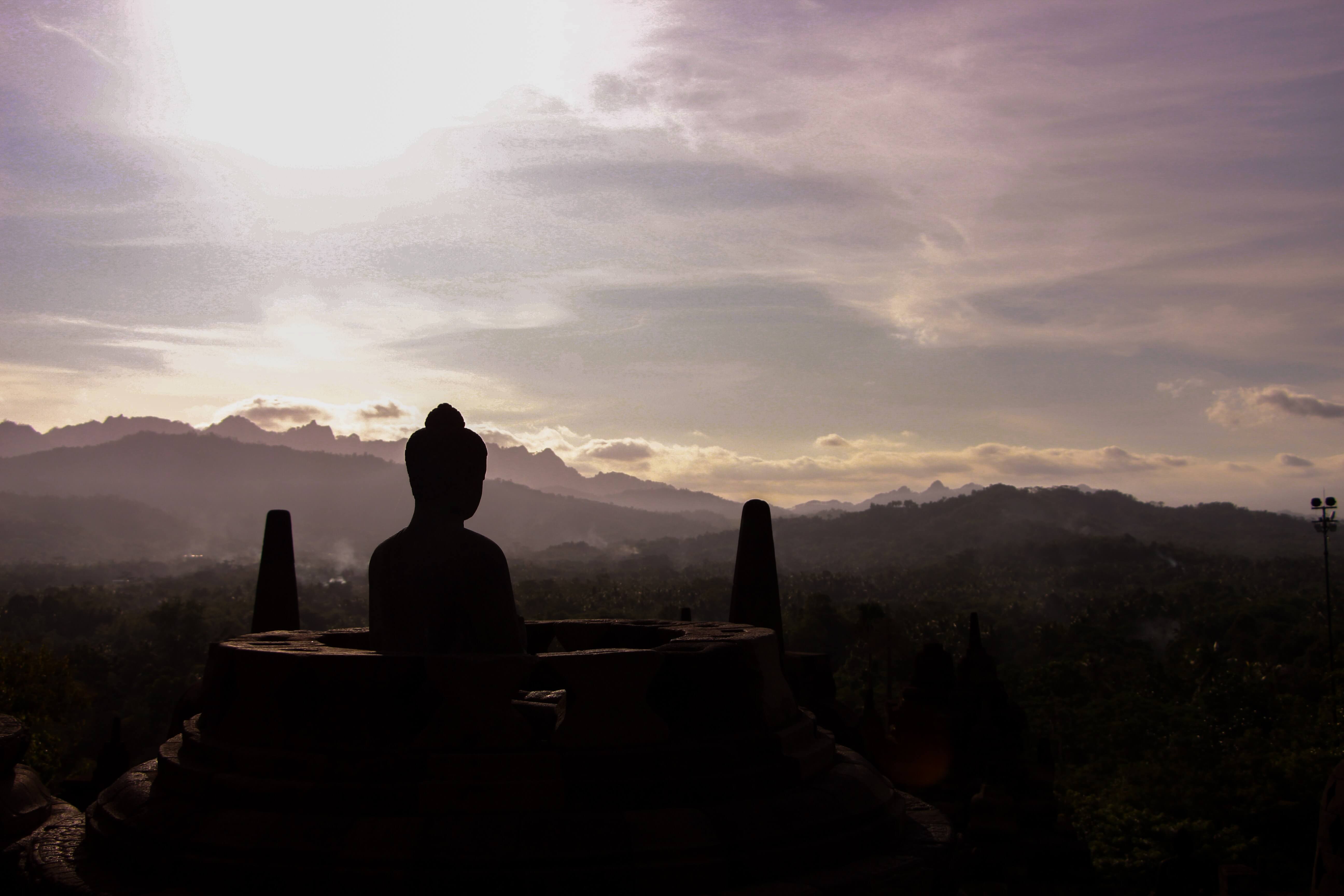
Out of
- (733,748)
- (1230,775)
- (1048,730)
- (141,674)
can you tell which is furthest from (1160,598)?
(733,748)

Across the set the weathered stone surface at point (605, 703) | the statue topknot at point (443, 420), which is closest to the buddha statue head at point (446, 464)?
the statue topknot at point (443, 420)

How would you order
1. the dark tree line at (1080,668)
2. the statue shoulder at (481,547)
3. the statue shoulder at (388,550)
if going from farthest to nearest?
the dark tree line at (1080,668) → the statue shoulder at (388,550) → the statue shoulder at (481,547)

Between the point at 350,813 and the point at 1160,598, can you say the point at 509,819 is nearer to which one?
the point at 350,813

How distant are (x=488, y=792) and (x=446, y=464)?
9.62ft

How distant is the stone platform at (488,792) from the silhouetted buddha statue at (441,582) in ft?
1.68

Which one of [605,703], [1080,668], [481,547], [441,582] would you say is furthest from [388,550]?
[1080,668]

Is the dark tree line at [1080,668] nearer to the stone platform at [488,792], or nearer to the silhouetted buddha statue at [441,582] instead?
the stone platform at [488,792]

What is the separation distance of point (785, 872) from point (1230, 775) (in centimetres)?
3250

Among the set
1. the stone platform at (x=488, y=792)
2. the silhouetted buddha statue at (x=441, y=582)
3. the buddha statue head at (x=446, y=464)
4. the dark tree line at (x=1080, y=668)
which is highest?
the buddha statue head at (x=446, y=464)

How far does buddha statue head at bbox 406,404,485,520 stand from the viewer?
7496 millimetres

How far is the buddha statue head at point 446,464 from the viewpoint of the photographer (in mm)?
7496

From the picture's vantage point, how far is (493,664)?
229 inches

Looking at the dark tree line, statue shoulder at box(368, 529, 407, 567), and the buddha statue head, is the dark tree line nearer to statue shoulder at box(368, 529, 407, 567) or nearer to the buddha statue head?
the buddha statue head

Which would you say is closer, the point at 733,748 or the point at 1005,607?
the point at 733,748
